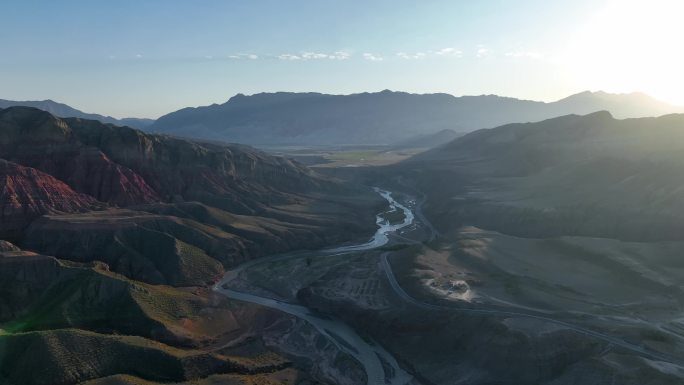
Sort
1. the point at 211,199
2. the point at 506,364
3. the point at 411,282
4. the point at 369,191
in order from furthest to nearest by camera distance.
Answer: the point at 369,191 < the point at 211,199 < the point at 411,282 < the point at 506,364

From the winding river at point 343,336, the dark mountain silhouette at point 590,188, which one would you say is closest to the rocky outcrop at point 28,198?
the winding river at point 343,336

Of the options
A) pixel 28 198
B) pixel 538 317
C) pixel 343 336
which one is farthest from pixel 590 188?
pixel 28 198

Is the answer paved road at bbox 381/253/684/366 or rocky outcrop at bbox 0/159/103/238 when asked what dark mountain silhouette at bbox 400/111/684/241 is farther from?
rocky outcrop at bbox 0/159/103/238

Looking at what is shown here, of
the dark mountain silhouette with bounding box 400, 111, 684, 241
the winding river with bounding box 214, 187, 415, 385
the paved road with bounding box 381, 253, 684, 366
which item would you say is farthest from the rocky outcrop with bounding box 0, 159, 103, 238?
the dark mountain silhouette with bounding box 400, 111, 684, 241

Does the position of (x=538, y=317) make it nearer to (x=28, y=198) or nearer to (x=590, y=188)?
(x=590, y=188)

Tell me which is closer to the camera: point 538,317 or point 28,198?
point 538,317

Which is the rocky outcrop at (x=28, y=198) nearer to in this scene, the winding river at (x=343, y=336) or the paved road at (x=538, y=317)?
the winding river at (x=343, y=336)

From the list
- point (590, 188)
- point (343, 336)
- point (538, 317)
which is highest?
point (590, 188)

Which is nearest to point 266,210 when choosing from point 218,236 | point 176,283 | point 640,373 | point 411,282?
point 218,236

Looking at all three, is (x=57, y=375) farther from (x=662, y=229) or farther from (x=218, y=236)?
(x=662, y=229)

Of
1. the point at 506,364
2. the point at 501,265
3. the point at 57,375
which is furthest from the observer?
the point at 501,265

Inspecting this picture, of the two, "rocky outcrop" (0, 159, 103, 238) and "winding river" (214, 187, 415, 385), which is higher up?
"rocky outcrop" (0, 159, 103, 238)
